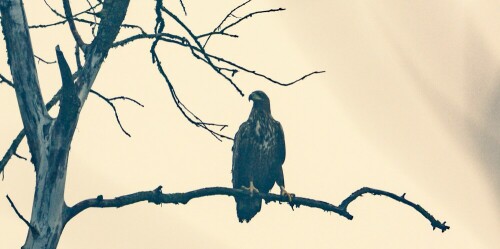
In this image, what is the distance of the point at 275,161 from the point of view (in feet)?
39.3

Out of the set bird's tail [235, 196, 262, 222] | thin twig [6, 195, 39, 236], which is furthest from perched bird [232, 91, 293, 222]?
thin twig [6, 195, 39, 236]

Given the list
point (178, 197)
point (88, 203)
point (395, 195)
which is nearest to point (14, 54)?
point (88, 203)

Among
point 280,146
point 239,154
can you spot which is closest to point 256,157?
point 239,154

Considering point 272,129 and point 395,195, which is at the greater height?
point 272,129

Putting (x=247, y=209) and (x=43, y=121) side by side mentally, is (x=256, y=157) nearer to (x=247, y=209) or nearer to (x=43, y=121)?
(x=247, y=209)

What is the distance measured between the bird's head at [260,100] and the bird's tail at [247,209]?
65.7 inches

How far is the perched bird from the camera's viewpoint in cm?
1193

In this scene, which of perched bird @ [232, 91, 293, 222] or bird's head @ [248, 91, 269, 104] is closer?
perched bird @ [232, 91, 293, 222]

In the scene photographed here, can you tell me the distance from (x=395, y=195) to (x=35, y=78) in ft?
11.6

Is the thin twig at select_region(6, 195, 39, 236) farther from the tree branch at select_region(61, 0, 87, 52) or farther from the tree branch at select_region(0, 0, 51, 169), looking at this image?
the tree branch at select_region(61, 0, 87, 52)

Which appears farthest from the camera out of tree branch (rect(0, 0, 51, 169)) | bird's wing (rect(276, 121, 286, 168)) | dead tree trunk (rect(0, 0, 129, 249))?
bird's wing (rect(276, 121, 286, 168))

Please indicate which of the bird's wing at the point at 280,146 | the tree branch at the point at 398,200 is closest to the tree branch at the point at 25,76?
the tree branch at the point at 398,200

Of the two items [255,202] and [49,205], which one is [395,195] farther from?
[255,202]

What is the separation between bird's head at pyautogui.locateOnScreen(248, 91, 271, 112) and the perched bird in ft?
0.66
